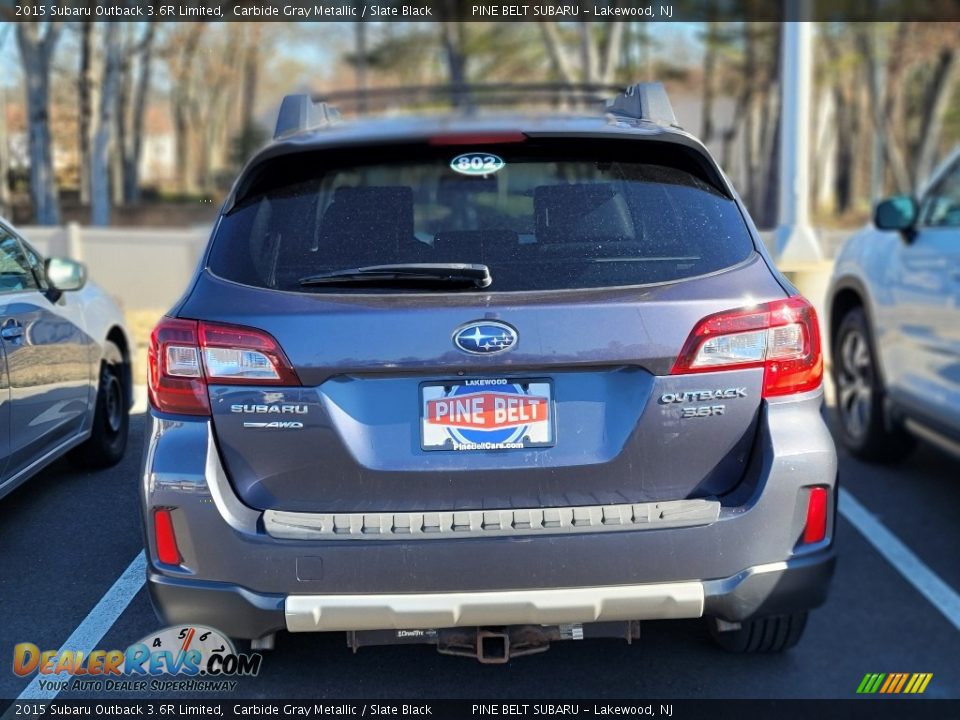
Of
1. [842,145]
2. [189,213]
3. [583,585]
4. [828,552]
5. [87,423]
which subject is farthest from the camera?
[842,145]

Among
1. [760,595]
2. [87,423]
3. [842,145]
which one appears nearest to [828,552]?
[760,595]

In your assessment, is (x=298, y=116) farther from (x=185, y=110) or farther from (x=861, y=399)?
(x=185, y=110)

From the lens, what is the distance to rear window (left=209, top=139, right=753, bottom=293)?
3107 mm

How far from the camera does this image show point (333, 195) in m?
3.35

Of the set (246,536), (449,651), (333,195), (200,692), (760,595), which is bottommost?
(200,692)

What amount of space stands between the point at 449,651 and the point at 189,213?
3478cm

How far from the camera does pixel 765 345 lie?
10.1 ft

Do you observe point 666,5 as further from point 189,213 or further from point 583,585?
point 583,585

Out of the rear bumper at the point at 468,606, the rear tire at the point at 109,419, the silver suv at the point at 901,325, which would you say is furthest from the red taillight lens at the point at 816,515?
the rear tire at the point at 109,419

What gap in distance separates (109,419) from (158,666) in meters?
2.30

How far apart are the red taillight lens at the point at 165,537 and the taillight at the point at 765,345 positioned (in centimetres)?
143

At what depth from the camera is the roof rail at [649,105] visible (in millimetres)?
3811

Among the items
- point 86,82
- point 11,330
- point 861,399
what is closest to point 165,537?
point 11,330

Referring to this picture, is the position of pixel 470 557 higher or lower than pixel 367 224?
lower
